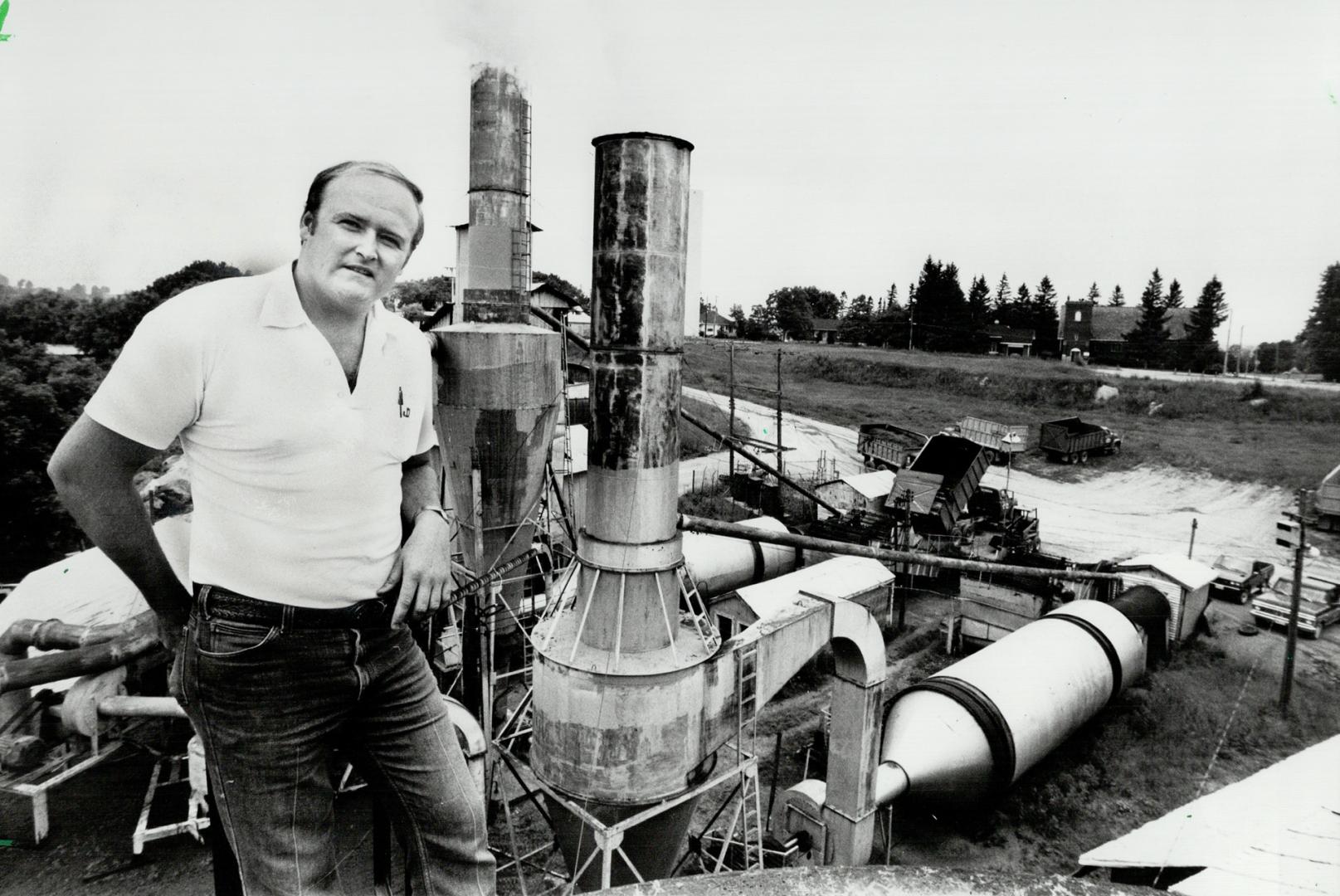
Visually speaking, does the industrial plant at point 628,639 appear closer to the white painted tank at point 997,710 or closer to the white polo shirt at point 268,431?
the white painted tank at point 997,710

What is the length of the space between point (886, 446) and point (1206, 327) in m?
38.6

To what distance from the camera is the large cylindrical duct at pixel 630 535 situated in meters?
8.03

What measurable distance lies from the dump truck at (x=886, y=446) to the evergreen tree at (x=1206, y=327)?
105ft

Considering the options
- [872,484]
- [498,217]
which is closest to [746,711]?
[498,217]

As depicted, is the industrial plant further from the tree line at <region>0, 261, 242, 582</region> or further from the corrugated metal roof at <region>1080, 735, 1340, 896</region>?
the tree line at <region>0, 261, 242, 582</region>

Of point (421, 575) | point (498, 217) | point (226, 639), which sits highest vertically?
point (498, 217)

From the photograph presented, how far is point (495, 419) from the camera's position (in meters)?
13.0

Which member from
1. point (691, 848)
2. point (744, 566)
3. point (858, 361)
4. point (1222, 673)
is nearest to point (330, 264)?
point (691, 848)

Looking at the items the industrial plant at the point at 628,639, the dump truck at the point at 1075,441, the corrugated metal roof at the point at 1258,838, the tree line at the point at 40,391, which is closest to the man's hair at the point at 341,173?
the industrial plant at the point at 628,639

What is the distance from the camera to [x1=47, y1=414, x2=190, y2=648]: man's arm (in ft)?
7.29

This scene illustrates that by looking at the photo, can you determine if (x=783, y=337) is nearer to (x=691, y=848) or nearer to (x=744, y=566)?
(x=744, y=566)

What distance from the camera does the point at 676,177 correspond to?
26.6 ft

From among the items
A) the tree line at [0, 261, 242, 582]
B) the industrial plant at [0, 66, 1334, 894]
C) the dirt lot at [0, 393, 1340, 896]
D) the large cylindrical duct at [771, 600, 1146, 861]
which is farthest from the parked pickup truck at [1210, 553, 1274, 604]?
the tree line at [0, 261, 242, 582]

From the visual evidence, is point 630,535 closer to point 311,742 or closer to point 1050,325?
point 311,742
